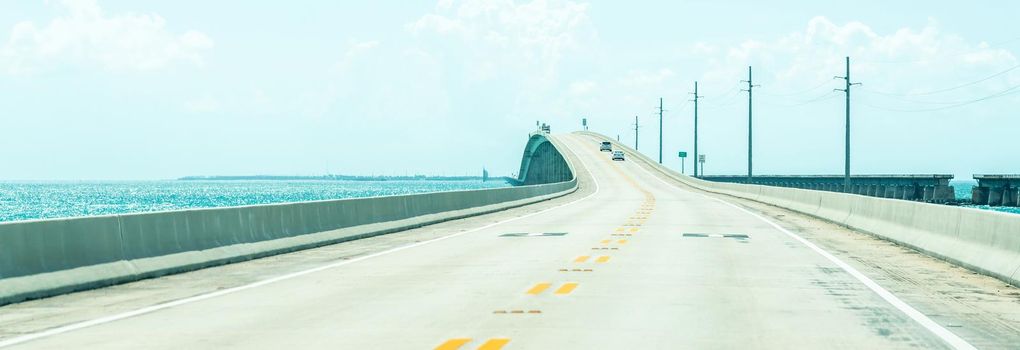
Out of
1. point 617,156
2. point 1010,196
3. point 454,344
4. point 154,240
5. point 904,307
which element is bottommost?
point 1010,196

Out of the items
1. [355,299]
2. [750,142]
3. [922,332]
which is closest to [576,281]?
[355,299]

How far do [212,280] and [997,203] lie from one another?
8982 cm

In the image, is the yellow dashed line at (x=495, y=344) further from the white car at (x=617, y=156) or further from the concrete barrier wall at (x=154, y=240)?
the white car at (x=617, y=156)

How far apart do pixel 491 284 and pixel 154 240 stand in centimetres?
466

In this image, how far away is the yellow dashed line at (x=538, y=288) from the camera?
1342 centimetres

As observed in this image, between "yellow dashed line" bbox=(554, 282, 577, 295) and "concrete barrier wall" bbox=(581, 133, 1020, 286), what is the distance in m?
5.26

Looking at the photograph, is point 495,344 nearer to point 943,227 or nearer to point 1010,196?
point 943,227

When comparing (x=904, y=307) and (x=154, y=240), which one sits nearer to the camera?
(x=904, y=307)

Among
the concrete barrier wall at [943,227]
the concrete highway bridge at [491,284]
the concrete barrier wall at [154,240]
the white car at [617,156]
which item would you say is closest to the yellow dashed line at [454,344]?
the concrete highway bridge at [491,284]

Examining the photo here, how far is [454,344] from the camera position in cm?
955

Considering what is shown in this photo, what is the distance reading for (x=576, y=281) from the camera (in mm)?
14711

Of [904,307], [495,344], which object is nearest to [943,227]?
[904,307]

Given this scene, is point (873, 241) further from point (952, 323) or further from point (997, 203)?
point (997, 203)

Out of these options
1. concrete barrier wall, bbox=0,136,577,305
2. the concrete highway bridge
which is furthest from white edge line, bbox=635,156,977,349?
concrete barrier wall, bbox=0,136,577,305
